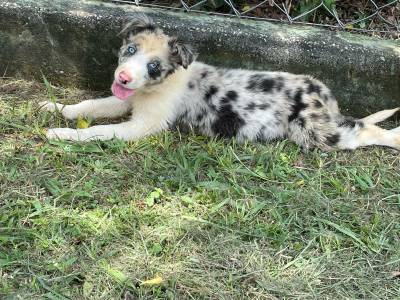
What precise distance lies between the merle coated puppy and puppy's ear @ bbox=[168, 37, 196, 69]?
0.07 metres

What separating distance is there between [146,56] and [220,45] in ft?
2.62

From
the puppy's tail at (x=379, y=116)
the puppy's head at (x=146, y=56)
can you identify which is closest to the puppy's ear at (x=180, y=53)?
the puppy's head at (x=146, y=56)

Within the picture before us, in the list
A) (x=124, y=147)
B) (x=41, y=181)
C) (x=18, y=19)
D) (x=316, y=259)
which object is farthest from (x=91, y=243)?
(x=18, y=19)

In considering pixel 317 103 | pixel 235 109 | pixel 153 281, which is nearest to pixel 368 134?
pixel 317 103

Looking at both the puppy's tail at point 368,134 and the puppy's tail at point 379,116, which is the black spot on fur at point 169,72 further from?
the puppy's tail at point 379,116

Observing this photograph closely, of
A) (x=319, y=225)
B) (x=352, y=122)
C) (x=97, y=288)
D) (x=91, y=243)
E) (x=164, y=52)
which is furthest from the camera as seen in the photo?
(x=352, y=122)

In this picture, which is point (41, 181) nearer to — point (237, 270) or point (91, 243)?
point (91, 243)

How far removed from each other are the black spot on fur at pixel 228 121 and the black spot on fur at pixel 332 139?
683 mm

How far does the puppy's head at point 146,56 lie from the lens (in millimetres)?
4270

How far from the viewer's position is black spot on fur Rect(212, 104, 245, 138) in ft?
15.1

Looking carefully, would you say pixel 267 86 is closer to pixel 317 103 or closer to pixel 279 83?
pixel 279 83

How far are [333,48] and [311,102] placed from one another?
0.58 metres

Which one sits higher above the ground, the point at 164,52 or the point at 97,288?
the point at 164,52

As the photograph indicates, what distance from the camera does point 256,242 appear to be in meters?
3.84
